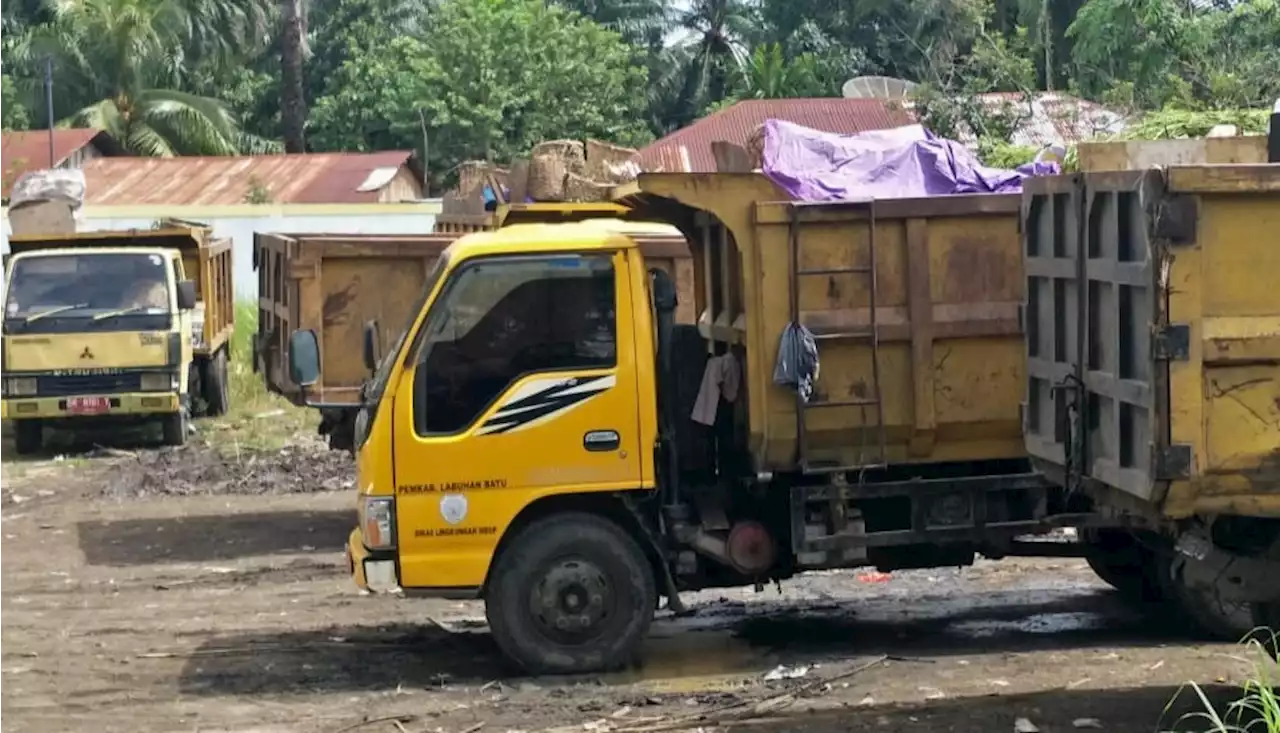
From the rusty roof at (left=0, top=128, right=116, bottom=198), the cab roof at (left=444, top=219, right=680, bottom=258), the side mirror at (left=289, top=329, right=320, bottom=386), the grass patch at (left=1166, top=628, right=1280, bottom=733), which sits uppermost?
the rusty roof at (left=0, top=128, right=116, bottom=198)

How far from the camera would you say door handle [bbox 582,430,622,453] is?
320 inches

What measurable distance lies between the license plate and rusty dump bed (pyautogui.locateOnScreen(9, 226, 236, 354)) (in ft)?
6.35

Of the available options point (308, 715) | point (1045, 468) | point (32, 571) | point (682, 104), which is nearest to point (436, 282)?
point (308, 715)

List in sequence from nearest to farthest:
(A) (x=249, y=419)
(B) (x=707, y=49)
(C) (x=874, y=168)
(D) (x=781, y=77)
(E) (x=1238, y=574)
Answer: (E) (x=1238, y=574) → (C) (x=874, y=168) → (A) (x=249, y=419) → (D) (x=781, y=77) → (B) (x=707, y=49)

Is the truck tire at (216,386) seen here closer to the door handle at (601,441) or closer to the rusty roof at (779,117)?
the door handle at (601,441)

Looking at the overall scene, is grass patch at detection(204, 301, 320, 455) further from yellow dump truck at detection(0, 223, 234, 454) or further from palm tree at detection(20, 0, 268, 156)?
palm tree at detection(20, 0, 268, 156)

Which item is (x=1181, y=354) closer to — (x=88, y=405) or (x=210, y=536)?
(x=210, y=536)

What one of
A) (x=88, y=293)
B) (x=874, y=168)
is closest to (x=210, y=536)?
(x=88, y=293)

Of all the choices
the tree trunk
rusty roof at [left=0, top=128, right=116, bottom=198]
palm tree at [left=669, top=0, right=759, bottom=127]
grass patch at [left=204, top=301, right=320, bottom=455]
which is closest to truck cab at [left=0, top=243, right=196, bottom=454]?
grass patch at [left=204, top=301, right=320, bottom=455]

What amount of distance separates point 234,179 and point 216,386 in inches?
616

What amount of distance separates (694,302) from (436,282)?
2.37m

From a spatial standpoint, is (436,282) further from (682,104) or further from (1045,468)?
(682,104)

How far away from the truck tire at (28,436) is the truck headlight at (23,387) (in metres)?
0.70

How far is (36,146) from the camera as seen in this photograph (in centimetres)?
3628
